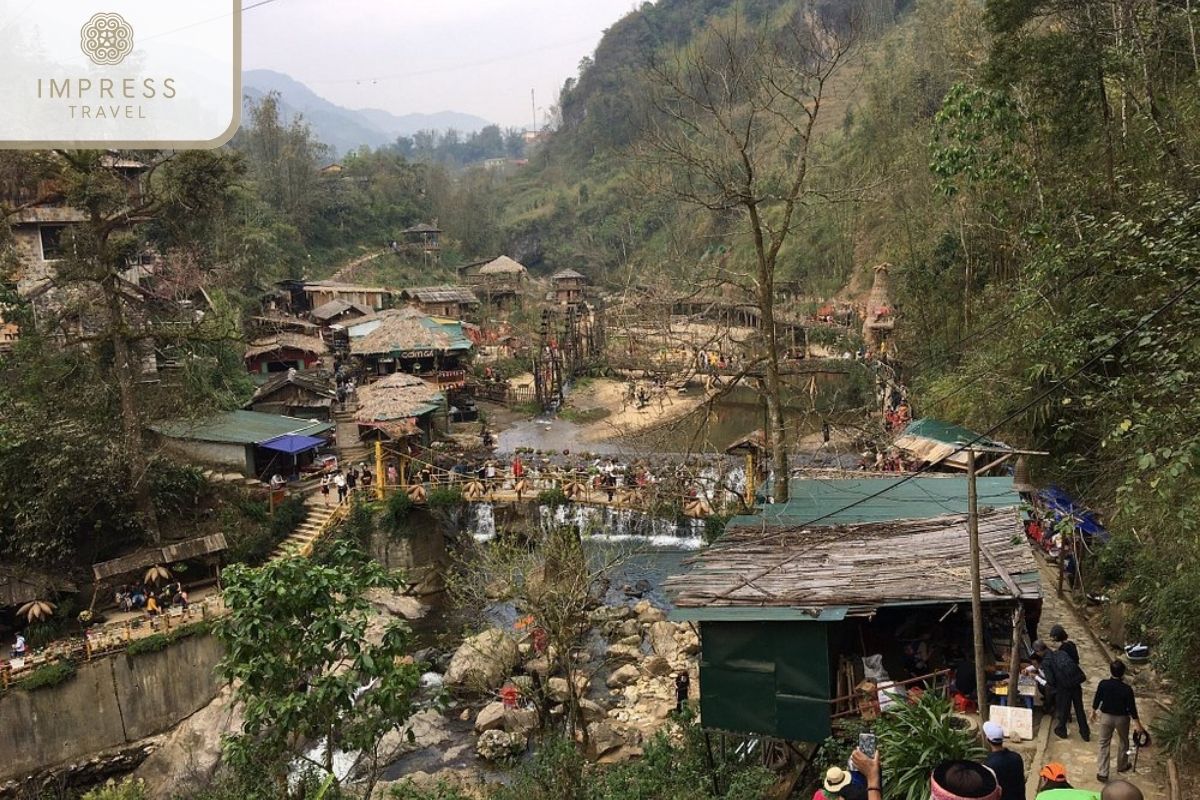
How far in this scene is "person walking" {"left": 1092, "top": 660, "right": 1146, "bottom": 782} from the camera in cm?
777

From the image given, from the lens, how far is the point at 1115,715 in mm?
7836

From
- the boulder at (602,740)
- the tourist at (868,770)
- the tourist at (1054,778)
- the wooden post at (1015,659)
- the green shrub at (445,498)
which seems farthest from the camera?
the green shrub at (445,498)

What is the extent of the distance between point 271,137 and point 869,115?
137 feet

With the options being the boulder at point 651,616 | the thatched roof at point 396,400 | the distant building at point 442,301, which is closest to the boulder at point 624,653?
the boulder at point 651,616

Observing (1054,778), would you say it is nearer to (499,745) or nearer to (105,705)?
(499,745)

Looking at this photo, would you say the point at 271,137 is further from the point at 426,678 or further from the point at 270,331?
the point at 426,678

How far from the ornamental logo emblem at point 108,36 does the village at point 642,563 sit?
7266mm

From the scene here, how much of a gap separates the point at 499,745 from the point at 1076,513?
1037 centimetres

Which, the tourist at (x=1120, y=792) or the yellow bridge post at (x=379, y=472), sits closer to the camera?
the tourist at (x=1120, y=792)

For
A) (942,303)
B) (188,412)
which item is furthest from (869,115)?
(188,412)

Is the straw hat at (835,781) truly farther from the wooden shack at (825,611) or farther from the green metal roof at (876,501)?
the green metal roof at (876,501)

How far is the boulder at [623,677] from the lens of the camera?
639 inches

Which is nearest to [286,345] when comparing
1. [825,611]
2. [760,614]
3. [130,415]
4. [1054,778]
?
[130,415]

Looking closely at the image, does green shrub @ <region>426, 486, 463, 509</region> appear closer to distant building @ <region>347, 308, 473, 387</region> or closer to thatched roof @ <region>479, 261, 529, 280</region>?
distant building @ <region>347, 308, 473, 387</region>
